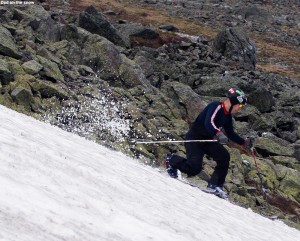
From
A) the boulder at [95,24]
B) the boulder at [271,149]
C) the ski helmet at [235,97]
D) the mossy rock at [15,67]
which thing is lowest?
the boulder at [271,149]

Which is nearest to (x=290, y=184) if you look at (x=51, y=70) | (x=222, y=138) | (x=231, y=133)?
(x=231, y=133)

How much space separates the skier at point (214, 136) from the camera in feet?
43.0

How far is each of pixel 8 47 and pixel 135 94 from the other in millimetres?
6857

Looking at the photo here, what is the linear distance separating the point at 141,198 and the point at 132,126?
456 inches

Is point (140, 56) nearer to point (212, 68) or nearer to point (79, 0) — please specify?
point (212, 68)

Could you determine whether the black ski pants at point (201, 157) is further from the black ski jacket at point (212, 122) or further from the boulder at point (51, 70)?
the boulder at point (51, 70)

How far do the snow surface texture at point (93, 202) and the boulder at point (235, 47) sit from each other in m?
39.6

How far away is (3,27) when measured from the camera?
23812 mm

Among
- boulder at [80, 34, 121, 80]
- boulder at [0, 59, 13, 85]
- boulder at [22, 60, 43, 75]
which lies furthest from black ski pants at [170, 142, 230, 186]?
boulder at [80, 34, 121, 80]

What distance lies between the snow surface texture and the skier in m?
0.83

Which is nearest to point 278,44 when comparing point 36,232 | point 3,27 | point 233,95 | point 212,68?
point 212,68

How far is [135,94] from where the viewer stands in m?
25.5

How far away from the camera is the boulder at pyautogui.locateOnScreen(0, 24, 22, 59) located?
21.3 m

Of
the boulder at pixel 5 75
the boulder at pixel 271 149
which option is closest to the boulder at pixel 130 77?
the boulder at pixel 271 149
